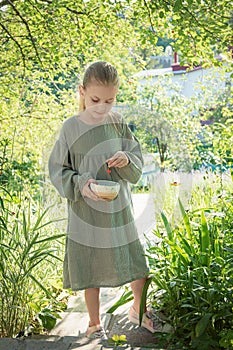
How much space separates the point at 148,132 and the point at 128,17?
2975 mm

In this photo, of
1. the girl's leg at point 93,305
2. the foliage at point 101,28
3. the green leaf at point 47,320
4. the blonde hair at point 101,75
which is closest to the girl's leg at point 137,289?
the girl's leg at point 93,305

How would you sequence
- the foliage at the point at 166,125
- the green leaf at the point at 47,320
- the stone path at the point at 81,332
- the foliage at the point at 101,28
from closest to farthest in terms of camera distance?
the stone path at the point at 81,332 < the green leaf at the point at 47,320 < the foliage at the point at 101,28 < the foliage at the point at 166,125

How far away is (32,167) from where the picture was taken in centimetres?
481

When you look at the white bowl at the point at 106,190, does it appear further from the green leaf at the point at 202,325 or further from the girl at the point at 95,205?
the green leaf at the point at 202,325

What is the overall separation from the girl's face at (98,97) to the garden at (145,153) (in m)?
0.46

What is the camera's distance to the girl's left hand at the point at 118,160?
1976mm

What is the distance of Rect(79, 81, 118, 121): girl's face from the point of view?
1.98 metres

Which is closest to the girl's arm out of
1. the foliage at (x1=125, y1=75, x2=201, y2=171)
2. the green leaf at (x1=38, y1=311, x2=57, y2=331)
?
the green leaf at (x1=38, y1=311, x2=57, y2=331)

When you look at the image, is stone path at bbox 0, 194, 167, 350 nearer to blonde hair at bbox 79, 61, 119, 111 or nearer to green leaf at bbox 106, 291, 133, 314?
green leaf at bbox 106, 291, 133, 314

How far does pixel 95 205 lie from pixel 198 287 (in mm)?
528

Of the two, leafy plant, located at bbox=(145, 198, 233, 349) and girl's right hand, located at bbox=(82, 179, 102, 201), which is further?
girl's right hand, located at bbox=(82, 179, 102, 201)

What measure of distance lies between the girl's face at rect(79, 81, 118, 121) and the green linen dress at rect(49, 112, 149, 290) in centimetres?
7

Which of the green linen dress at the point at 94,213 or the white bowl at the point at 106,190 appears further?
the green linen dress at the point at 94,213

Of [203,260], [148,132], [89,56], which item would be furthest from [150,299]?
[148,132]
